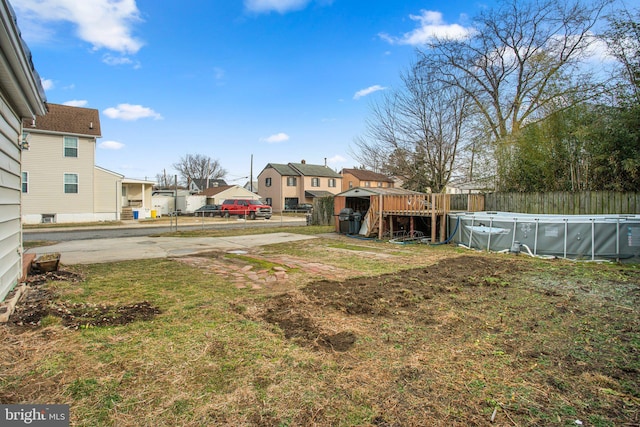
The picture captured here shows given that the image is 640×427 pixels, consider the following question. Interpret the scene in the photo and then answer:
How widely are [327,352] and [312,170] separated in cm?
3808

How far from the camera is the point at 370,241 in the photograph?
39.2 ft

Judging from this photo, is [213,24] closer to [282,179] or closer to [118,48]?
[118,48]

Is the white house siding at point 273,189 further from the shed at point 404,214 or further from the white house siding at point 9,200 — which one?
the white house siding at point 9,200

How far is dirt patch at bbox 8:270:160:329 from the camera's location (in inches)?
132

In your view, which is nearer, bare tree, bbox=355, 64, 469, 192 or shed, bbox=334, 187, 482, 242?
shed, bbox=334, 187, 482, 242

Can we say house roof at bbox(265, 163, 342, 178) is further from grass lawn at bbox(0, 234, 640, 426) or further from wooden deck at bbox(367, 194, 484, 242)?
grass lawn at bbox(0, 234, 640, 426)

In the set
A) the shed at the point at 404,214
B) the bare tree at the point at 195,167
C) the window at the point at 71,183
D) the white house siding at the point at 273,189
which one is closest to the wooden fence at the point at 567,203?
the shed at the point at 404,214

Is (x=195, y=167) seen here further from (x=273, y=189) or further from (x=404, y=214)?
(x=404, y=214)

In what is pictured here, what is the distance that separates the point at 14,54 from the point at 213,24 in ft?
35.7

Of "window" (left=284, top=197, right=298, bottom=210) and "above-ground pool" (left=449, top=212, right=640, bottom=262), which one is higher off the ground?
"window" (left=284, top=197, right=298, bottom=210)

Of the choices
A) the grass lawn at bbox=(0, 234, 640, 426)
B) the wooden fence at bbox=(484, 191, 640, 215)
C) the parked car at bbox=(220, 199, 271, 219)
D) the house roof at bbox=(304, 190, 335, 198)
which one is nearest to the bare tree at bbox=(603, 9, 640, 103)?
the wooden fence at bbox=(484, 191, 640, 215)

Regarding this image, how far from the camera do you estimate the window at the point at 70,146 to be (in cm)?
1906

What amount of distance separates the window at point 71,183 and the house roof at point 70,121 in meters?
2.56

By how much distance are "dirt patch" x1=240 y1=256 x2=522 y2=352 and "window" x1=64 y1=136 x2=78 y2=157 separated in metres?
21.0
